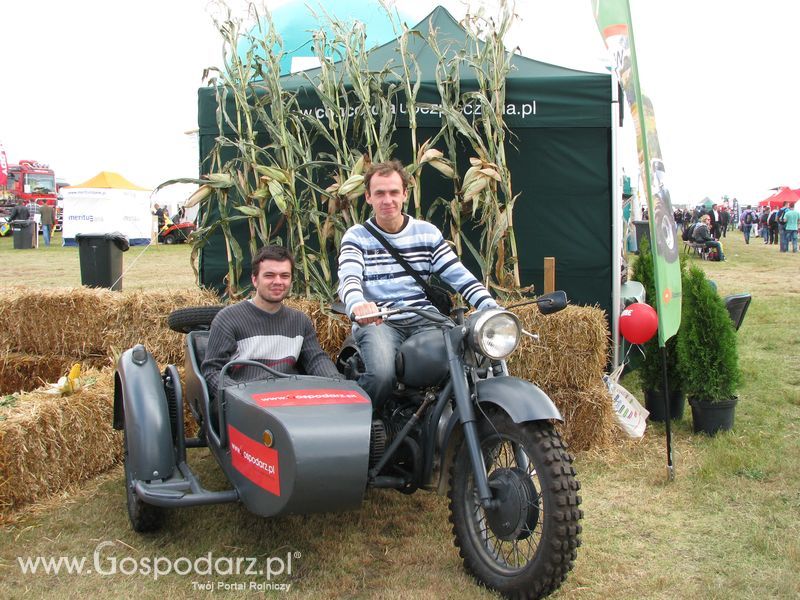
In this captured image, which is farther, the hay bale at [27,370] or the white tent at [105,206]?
the white tent at [105,206]

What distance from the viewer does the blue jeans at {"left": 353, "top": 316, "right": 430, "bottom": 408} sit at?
10.1ft

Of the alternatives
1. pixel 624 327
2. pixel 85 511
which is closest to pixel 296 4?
pixel 624 327

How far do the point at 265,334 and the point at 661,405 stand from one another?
299 centimetres

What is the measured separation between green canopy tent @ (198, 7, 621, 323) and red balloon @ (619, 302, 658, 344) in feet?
2.01

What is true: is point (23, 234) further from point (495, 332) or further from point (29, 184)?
point (495, 332)

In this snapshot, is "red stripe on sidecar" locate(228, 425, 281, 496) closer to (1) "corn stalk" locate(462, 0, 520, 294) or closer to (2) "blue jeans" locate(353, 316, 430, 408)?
(2) "blue jeans" locate(353, 316, 430, 408)

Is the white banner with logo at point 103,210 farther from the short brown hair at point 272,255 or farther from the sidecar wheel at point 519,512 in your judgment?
the sidecar wheel at point 519,512

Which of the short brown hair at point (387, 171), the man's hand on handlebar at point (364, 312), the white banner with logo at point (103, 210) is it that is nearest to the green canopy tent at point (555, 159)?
the short brown hair at point (387, 171)

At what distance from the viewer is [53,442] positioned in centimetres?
368

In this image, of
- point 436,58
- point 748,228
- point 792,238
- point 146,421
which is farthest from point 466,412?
point 748,228

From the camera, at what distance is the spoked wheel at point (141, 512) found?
3.17m

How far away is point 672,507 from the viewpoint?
11.8 ft

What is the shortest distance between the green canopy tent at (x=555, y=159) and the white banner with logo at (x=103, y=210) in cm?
1626

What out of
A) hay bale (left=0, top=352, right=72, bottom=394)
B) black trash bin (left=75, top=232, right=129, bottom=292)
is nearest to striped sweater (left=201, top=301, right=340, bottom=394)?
hay bale (left=0, top=352, right=72, bottom=394)
